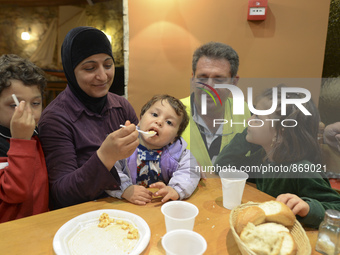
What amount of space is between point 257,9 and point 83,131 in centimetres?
232

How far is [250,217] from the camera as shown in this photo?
818 millimetres

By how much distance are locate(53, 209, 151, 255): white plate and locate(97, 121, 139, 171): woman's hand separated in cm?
22

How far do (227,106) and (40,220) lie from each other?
61.1 inches

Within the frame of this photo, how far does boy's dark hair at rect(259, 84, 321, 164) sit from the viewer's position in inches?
47.2

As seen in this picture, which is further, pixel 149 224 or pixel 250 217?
pixel 149 224

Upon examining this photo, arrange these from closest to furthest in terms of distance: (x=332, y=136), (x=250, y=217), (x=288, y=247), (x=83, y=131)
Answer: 1. (x=288, y=247)
2. (x=250, y=217)
3. (x=83, y=131)
4. (x=332, y=136)

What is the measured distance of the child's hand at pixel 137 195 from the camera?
1105 mm

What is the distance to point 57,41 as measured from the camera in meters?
7.58

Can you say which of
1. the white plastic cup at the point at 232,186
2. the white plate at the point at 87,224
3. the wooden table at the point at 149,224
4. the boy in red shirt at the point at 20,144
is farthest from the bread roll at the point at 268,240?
the boy in red shirt at the point at 20,144

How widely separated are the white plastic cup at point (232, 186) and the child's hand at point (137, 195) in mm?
375

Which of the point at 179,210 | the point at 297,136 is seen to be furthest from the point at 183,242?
the point at 297,136

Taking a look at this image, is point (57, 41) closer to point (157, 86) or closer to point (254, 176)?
point (157, 86)

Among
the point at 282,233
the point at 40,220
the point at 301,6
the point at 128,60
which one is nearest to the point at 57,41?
the point at 128,60

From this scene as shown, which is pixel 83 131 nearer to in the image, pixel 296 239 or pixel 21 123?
pixel 21 123
